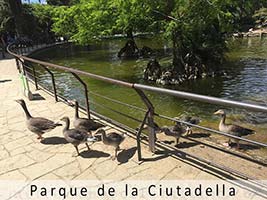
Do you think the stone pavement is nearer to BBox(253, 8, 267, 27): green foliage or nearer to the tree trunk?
the tree trunk

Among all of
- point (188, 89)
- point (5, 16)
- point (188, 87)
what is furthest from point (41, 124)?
point (5, 16)

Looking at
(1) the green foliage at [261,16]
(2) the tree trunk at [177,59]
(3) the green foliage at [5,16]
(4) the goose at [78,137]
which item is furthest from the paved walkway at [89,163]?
(1) the green foliage at [261,16]

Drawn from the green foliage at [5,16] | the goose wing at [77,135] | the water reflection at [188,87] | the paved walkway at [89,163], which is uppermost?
the green foliage at [5,16]

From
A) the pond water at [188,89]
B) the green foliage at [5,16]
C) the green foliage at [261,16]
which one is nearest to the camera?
the pond water at [188,89]

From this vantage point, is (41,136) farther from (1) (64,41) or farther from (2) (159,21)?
(1) (64,41)

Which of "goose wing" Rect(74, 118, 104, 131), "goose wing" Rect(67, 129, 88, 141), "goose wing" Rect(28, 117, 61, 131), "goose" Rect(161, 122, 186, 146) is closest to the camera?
"goose wing" Rect(67, 129, 88, 141)

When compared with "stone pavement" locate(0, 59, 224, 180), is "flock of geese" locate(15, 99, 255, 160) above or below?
above

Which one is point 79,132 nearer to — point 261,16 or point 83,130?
point 83,130

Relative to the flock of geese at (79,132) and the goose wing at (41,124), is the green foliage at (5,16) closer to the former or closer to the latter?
the goose wing at (41,124)

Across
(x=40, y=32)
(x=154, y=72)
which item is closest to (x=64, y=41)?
(x=40, y=32)

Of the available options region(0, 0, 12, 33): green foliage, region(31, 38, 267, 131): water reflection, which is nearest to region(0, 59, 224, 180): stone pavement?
region(31, 38, 267, 131): water reflection

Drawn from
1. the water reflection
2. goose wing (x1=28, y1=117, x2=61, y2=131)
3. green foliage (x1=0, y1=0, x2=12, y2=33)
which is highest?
green foliage (x1=0, y1=0, x2=12, y2=33)

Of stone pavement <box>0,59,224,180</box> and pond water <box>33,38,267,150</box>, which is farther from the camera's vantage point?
pond water <box>33,38,267,150</box>

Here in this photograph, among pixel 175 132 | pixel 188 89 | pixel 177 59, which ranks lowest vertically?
pixel 188 89
